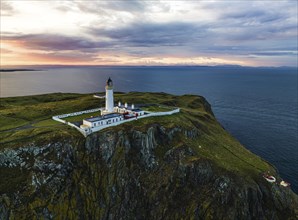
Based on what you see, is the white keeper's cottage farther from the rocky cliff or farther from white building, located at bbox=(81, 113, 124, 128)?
the rocky cliff

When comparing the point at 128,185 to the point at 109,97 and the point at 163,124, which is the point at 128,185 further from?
the point at 109,97

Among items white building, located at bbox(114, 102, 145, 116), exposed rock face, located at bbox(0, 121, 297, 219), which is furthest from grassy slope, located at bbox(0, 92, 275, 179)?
white building, located at bbox(114, 102, 145, 116)

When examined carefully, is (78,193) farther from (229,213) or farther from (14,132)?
(229,213)

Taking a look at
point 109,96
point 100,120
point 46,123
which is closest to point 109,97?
point 109,96

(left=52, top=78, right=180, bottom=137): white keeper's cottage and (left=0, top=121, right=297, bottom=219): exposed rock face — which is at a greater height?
(left=52, top=78, right=180, bottom=137): white keeper's cottage

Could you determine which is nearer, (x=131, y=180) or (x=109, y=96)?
(x=131, y=180)
